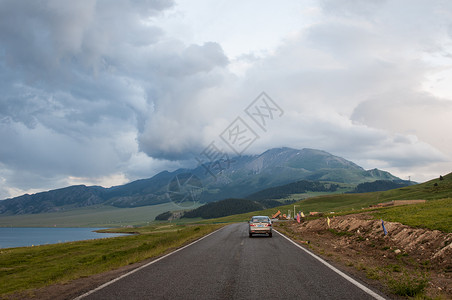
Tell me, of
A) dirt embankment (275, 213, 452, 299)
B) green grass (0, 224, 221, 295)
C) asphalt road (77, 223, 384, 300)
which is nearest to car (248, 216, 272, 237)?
green grass (0, 224, 221, 295)

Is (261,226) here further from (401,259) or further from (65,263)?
(65,263)

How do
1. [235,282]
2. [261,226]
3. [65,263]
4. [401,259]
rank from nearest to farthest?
[235,282] → [401,259] → [65,263] → [261,226]

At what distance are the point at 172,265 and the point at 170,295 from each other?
5691mm

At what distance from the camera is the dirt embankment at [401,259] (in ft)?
29.9

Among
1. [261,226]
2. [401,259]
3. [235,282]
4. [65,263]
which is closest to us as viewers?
[235,282]

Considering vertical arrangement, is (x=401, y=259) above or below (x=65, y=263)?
above

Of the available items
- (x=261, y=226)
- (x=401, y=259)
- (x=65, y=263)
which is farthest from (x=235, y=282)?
A: (x=261, y=226)

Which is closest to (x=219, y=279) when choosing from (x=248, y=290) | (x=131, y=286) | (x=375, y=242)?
(x=248, y=290)

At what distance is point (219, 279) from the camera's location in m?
10.2

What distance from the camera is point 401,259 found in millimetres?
15172

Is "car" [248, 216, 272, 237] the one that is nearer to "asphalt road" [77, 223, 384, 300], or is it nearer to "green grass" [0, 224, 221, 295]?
"green grass" [0, 224, 221, 295]

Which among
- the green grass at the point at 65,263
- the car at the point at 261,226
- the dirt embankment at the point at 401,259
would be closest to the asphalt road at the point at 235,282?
the dirt embankment at the point at 401,259

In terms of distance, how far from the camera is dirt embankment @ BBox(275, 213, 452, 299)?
912 cm

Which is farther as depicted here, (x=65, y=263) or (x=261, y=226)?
(x=261, y=226)
